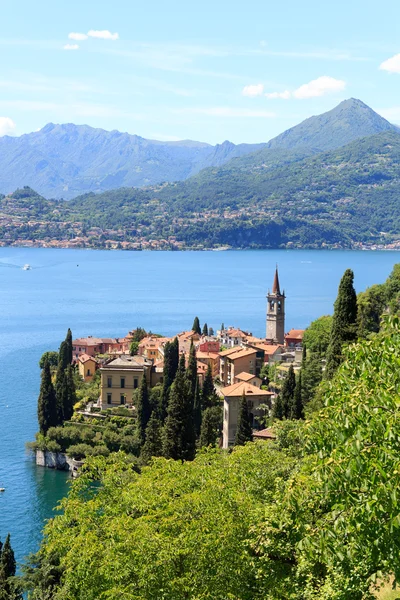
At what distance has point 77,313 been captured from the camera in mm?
121688

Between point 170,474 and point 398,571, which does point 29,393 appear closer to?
point 170,474

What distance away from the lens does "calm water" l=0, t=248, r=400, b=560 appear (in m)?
42.3

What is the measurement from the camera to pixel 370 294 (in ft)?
191

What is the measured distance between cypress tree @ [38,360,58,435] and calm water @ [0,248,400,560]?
225 cm

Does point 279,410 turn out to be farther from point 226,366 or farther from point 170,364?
point 226,366

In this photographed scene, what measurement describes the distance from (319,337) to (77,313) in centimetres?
6928

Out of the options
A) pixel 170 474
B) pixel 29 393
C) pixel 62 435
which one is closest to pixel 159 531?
pixel 170 474

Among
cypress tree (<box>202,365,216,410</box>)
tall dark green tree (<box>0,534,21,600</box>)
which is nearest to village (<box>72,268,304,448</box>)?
cypress tree (<box>202,365,216,410</box>)

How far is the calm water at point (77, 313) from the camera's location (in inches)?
1667

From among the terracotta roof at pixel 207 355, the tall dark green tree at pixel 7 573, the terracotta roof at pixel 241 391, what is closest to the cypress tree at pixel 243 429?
the terracotta roof at pixel 241 391

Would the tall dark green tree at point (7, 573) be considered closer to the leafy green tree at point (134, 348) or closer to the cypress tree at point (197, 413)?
the cypress tree at point (197, 413)

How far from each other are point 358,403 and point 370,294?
166 feet

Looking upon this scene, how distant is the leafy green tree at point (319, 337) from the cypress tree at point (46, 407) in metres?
16.9

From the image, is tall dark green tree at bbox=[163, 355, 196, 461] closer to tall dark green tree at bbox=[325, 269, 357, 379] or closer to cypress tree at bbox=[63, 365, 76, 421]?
tall dark green tree at bbox=[325, 269, 357, 379]
